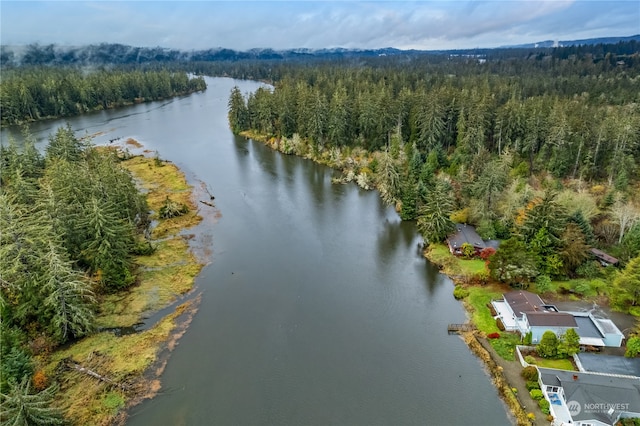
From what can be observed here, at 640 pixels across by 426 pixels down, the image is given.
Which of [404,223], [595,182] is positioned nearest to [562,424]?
[404,223]

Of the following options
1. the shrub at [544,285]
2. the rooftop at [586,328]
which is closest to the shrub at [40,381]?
the rooftop at [586,328]

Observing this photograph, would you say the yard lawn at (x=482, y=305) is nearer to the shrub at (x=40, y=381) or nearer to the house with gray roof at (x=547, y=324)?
the house with gray roof at (x=547, y=324)

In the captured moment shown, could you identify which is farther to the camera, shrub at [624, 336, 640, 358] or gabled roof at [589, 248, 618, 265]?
gabled roof at [589, 248, 618, 265]

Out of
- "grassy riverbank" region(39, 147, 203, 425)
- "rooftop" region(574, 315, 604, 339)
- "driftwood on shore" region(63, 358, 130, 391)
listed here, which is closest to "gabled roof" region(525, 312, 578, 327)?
"rooftop" region(574, 315, 604, 339)

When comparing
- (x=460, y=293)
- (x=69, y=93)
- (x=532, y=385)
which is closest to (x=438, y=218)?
(x=460, y=293)

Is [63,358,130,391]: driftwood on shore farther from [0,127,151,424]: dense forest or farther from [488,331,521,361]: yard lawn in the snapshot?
[488,331,521,361]: yard lawn

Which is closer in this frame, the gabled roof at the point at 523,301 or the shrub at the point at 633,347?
the shrub at the point at 633,347

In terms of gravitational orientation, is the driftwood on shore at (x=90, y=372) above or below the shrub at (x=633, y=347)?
below

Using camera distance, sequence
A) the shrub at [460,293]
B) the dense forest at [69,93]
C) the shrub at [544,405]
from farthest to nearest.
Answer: the dense forest at [69,93]
the shrub at [460,293]
the shrub at [544,405]
